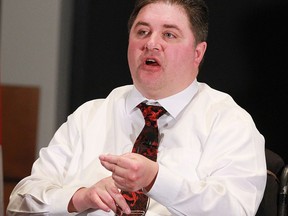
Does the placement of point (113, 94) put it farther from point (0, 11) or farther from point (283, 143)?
point (0, 11)

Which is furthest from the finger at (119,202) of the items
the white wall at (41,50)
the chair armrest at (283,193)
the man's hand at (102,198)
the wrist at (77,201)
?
the white wall at (41,50)

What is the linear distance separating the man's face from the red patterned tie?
2.1 inches

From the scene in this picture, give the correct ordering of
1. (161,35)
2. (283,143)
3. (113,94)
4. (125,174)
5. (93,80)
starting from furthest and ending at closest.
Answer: (93,80)
(283,143)
(113,94)
(161,35)
(125,174)

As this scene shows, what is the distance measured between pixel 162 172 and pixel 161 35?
0.52m

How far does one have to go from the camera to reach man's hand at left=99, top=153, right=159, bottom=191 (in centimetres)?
173

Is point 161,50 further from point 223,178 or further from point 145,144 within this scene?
point 223,178

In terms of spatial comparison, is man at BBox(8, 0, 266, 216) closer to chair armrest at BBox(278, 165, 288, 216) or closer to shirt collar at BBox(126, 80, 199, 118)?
shirt collar at BBox(126, 80, 199, 118)

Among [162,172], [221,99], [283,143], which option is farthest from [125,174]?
[283,143]

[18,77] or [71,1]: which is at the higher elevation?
[71,1]

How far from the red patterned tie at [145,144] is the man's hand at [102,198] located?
53mm

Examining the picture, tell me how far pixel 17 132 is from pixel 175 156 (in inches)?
85.6

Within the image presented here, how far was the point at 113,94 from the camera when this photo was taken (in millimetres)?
2385

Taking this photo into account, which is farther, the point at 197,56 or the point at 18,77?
the point at 18,77

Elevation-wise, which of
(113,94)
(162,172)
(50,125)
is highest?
(113,94)
